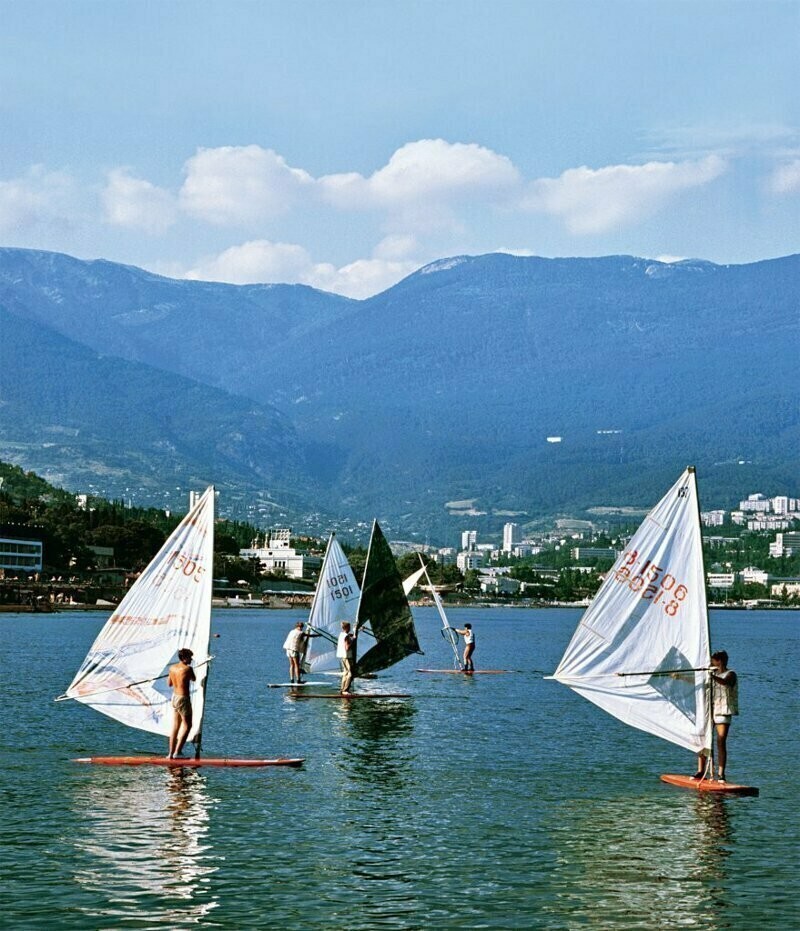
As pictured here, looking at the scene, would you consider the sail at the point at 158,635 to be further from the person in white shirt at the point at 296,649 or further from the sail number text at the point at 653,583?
the person in white shirt at the point at 296,649

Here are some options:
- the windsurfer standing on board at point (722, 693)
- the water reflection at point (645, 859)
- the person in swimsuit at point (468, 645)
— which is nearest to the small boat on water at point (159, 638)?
the water reflection at point (645, 859)

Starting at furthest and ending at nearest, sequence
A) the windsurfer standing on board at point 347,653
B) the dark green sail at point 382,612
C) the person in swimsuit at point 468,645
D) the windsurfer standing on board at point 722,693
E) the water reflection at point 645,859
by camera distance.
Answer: the person in swimsuit at point 468,645
the dark green sail at point 382,612
the windsurfer standing on board at point 347,653
the windsurfer standing on board at point 722,693
the water reflection at point 645,859

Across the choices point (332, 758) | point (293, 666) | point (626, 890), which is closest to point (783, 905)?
point (626, 890)

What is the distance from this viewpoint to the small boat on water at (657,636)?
36156mm

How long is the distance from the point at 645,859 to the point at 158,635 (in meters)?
14.8

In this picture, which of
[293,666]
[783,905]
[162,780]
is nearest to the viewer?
[783,905]

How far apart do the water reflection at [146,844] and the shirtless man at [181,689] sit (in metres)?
1.21

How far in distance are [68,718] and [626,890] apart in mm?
33288

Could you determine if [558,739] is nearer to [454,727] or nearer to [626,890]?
[454,727]

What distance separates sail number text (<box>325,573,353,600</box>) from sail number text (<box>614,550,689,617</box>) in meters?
35.8

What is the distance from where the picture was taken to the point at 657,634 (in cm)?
3641

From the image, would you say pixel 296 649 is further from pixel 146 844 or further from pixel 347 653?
pixel 146 844

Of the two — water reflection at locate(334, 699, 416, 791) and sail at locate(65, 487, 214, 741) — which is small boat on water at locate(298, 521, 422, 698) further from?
sail at locate(65, 487, 214, 741)

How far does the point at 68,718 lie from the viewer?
5694cm
